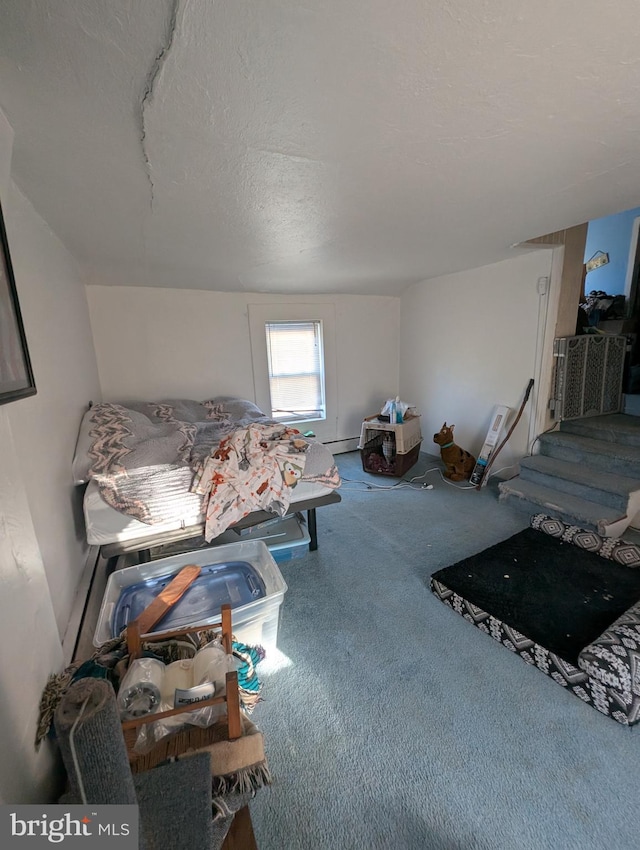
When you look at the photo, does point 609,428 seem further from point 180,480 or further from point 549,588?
point 180,480

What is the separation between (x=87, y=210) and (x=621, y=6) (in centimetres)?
194

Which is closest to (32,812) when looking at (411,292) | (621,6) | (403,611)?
(403,611)

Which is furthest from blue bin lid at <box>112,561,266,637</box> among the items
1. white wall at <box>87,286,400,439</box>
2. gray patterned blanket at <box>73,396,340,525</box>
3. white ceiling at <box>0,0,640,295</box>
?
white wall at <box>87,286,400,439</box>

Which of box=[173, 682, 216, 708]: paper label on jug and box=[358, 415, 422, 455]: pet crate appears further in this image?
box=[358, 415, 422, 455]: pet crate

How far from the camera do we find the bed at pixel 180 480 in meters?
1.68

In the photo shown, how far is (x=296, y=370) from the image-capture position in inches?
158

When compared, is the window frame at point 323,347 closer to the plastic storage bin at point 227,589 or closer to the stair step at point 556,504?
the stair step at point 556,504

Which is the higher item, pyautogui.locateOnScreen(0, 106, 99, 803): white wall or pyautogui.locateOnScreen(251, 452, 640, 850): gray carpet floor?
pyautogui.locateOnScreen(0, 106, 99, 803): white wall

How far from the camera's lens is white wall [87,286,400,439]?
3.11 meters

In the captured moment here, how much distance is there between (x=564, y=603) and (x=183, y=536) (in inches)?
78.0

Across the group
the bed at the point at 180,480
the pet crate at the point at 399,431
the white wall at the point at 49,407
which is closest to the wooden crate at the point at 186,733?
the white wall at the point at 49,407

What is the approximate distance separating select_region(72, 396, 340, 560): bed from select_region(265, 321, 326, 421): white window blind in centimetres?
185

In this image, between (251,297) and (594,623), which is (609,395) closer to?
(594,623)

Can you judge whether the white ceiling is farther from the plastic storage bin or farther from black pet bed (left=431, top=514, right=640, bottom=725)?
black pet bed (left=431, top=514, right=640, bottom=725)
